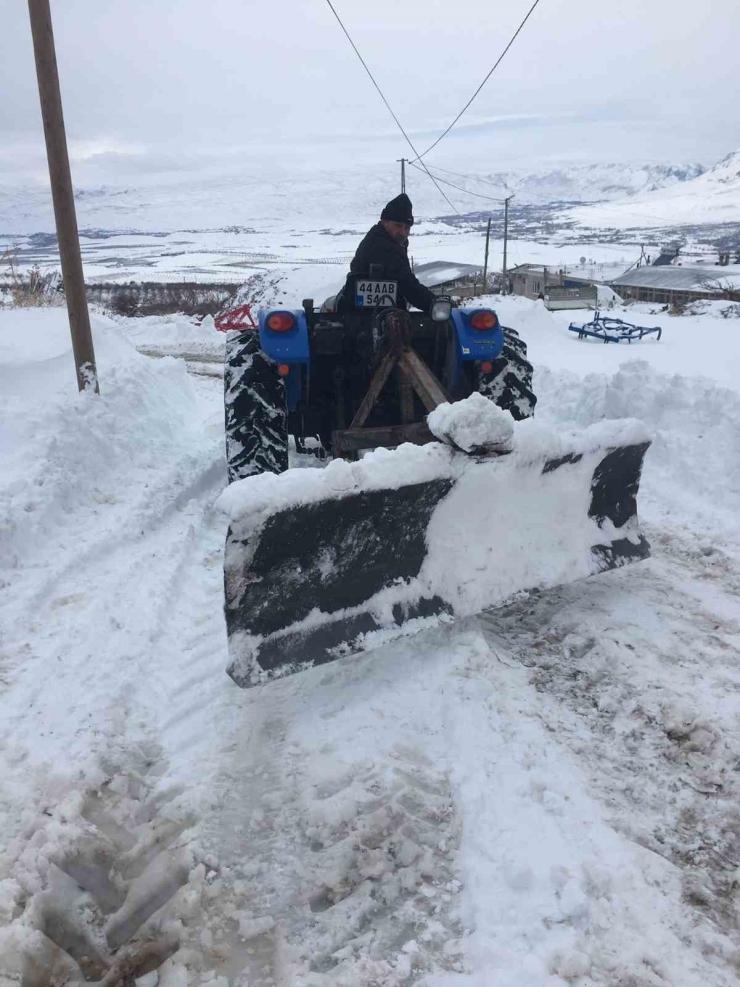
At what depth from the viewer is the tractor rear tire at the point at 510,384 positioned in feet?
14.3

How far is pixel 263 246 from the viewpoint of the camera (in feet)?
397

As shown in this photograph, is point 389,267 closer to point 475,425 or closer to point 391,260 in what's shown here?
point 391,260

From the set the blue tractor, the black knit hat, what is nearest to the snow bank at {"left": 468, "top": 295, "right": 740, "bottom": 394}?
the blue tractor

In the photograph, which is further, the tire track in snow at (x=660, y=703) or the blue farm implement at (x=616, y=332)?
the blue farm implement at (x=616, y=332)

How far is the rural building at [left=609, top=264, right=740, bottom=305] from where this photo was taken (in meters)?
48.6

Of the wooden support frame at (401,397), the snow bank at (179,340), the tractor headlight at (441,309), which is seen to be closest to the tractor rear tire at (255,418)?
the wooden support frame at (401,397)

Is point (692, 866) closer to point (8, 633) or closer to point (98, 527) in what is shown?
point (8, 633)

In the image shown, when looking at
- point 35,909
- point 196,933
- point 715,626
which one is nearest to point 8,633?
point 35,909

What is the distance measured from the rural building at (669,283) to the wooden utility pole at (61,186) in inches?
1822

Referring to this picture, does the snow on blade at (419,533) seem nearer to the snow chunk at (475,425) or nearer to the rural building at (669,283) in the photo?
the snow chunk at (475,425)

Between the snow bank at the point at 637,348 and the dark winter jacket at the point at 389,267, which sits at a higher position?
the dark winter jacket at the point at 389,267

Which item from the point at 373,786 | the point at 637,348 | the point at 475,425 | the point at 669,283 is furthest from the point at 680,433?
the point at 669,283

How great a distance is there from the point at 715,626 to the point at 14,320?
8.26 meters

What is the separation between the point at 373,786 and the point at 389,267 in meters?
3.17
